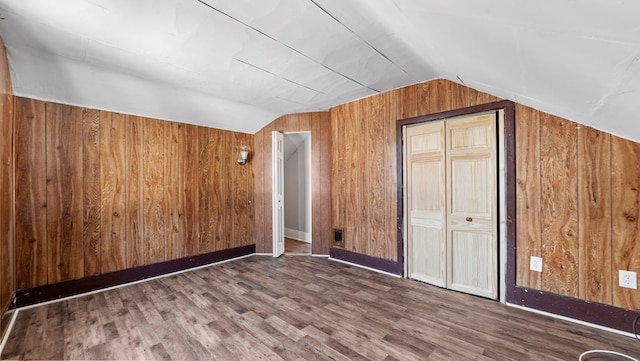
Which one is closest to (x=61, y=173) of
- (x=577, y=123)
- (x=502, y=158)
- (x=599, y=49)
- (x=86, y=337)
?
(x=86, y=337)

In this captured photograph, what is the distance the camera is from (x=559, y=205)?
2145 mm

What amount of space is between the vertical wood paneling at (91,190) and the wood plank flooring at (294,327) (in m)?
0.42

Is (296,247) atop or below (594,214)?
below

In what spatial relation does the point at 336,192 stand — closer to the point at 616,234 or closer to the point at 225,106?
the point at 225,106

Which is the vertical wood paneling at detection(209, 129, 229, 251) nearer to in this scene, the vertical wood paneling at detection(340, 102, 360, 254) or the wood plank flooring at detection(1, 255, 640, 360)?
the wood plank flooring at detection(1, 255, 640, 360)

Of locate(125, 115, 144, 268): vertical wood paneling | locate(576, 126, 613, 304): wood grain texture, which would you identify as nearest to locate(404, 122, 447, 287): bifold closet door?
locate(576, 126, 613, 304): wood grain texture

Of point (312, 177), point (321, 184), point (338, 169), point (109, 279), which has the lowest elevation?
point (109, 279)

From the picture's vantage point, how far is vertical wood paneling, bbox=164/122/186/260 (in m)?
3.38

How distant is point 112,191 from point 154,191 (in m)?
0.43

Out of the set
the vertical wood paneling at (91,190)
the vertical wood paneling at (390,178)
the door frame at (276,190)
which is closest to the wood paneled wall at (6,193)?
the vertical wood paneling at (91,190)

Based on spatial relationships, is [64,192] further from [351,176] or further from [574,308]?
[574,308]

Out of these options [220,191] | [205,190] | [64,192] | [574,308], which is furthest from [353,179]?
[64,192]

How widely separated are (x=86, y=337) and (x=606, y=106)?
3.95 metres

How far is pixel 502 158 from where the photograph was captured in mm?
2443
